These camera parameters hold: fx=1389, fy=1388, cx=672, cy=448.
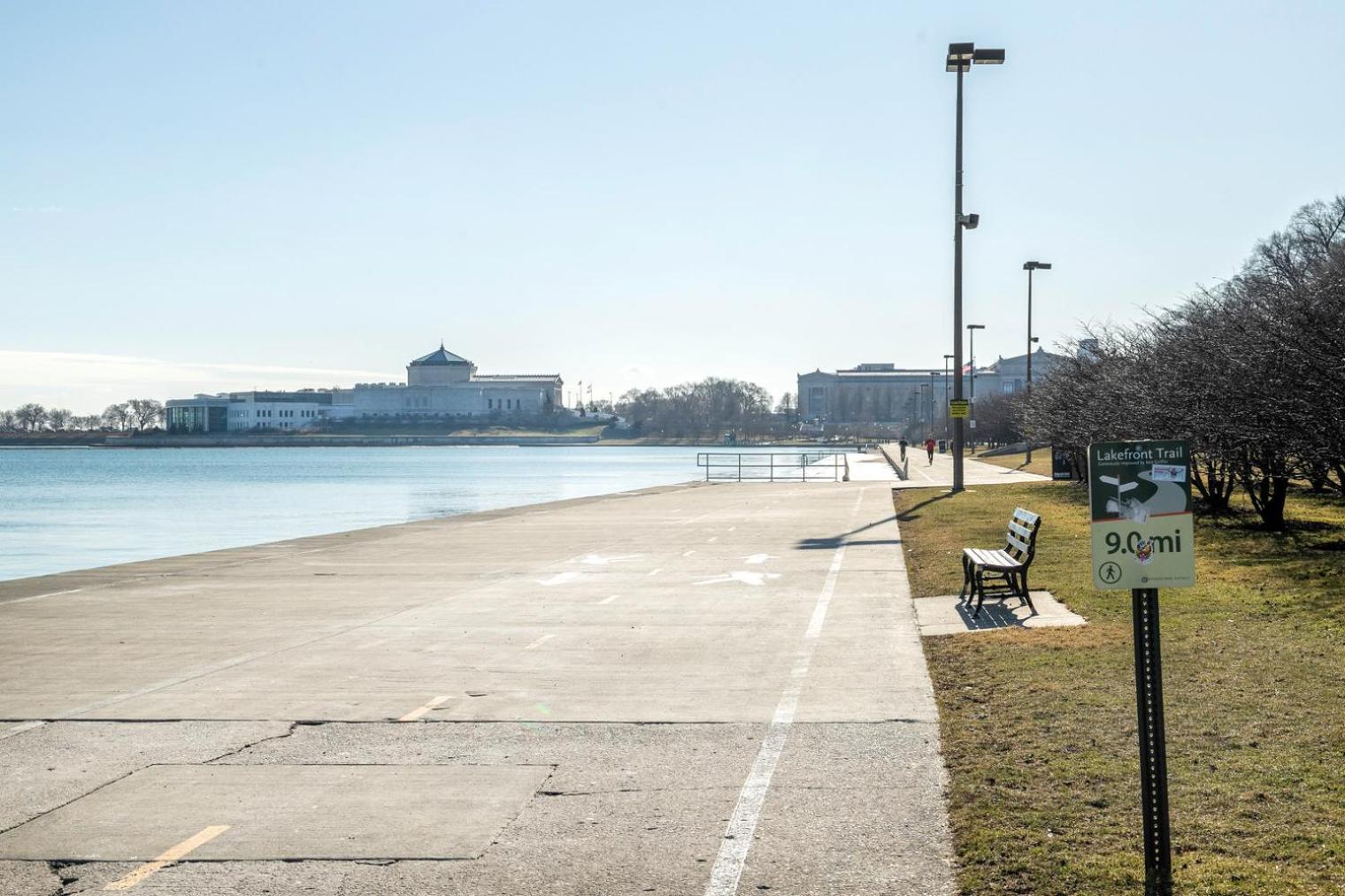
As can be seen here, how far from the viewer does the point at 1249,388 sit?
1789 centimetres

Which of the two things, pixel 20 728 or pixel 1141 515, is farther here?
pixel 20 728

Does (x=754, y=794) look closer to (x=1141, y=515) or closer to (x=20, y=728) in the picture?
(x=1141, y=515)

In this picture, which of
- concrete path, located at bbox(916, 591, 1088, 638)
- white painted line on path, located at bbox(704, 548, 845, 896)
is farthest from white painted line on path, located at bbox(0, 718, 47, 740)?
concrete path, located at bbox(916, 591, 1088, 638)

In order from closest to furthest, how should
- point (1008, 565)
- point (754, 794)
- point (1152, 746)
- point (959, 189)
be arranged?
point (1152, 746) → point (754, 794) → point (1008, 565) → point (959, 189)

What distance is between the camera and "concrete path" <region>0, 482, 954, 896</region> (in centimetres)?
632

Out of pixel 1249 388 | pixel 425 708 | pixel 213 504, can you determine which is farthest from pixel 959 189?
pixel 213 504

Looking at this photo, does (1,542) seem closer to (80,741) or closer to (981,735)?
(80,741)

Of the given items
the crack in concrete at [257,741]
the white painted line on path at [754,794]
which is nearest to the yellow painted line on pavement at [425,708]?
the crack in concrete at [257,741]

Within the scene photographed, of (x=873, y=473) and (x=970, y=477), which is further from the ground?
(x=970, y=477)

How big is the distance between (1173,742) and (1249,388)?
36.7 ft

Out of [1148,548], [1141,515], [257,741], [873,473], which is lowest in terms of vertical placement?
[873,473]

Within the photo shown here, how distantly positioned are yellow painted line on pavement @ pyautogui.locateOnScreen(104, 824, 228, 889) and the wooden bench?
29.7 ft

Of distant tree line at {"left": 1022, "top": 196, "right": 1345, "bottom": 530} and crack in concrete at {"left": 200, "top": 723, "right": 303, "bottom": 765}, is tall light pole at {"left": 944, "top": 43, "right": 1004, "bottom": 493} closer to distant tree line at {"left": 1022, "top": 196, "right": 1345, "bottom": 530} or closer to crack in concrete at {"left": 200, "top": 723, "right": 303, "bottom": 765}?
distant tree line at {"left": 1022, "top": 196, "right": 1345, "bottom": 530}

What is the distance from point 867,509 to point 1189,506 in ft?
94.4
